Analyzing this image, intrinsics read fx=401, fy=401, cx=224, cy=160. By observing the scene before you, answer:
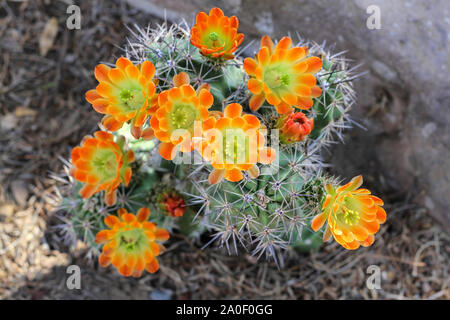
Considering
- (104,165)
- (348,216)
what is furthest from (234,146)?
(104,165)

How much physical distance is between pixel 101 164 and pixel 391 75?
1.99 meters

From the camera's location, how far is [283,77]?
72.3 inches

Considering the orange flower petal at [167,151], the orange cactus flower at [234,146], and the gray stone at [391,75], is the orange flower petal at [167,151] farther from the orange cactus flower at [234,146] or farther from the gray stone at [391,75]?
the gray stone at [391,75]

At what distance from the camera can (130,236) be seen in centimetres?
222

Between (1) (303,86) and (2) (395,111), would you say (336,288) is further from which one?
(1) (303,86)

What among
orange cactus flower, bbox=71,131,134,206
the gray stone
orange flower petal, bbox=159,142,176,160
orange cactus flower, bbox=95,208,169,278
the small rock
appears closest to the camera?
orange flower petal, bbox=159,142,176,160

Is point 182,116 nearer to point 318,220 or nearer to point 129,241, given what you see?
point 318,220

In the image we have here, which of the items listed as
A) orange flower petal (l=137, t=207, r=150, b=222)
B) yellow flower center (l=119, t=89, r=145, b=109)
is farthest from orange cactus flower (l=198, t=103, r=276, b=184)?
orange flower petal (l=137, t=207, r=150, b=222)

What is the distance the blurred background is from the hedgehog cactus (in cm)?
63

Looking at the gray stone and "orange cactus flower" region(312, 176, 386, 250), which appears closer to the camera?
"orange cactus flower" region(312, 176, 386, 250)

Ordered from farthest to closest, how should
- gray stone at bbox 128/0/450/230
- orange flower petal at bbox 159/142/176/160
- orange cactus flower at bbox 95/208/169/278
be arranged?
gray stone at bbox 128/0/450/230, orange cactus flower at bbox 95/208/169/278, orange flower petal at bbox 159/142/176/160

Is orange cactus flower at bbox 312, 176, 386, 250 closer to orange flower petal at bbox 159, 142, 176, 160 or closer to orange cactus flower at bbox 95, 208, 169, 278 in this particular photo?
orange flower petal at bbox 159, 142, 176, 160

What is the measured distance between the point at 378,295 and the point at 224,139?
183cm

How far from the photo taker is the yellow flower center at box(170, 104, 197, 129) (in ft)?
5.70
